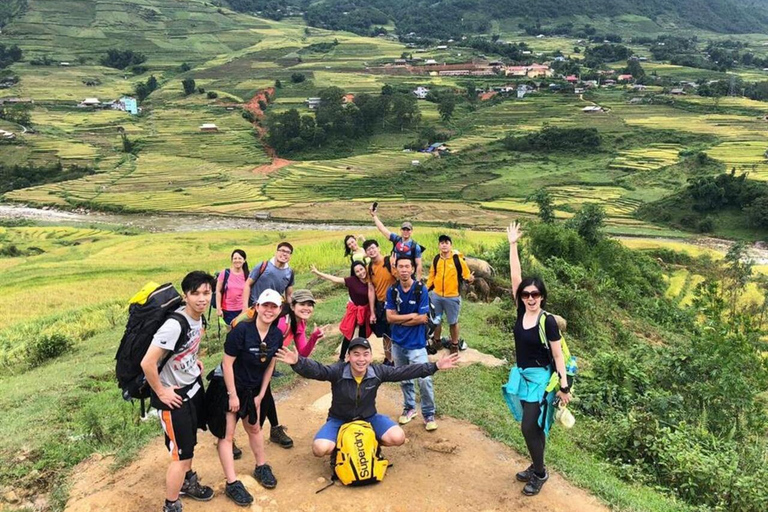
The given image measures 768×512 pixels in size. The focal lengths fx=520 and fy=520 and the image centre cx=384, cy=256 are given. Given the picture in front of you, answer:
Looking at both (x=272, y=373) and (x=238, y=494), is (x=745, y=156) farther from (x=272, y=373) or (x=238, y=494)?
(x=238, y=494)

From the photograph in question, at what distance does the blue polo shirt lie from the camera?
5699 millimetres

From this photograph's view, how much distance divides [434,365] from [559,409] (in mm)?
1208

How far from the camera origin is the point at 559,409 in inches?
189

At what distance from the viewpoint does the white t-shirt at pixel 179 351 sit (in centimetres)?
389

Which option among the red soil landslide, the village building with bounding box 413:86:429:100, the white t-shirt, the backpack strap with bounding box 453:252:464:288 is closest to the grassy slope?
the backpack strap with bounding box 453:252:464:288

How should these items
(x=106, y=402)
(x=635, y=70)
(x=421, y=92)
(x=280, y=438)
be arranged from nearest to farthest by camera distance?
(x=280, y=438) < (x=106, y=402) < (x=421, y=92) < (x=635, y=70)

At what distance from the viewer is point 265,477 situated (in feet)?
15.8

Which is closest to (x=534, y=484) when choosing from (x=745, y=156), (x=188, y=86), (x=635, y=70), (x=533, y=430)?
(x=533, y=430)

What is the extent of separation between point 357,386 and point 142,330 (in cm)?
202

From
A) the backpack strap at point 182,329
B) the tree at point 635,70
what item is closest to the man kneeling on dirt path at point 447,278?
the backpack strap at point 182,329

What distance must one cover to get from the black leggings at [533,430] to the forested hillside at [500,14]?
13795 centimetres

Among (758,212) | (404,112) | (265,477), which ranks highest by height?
(404,112)

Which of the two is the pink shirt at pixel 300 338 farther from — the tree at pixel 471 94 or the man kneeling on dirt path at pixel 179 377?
the tree at pixel 471 94

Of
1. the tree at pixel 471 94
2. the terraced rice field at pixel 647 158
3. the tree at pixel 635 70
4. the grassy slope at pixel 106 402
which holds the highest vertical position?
the tree at pixel 635 70
